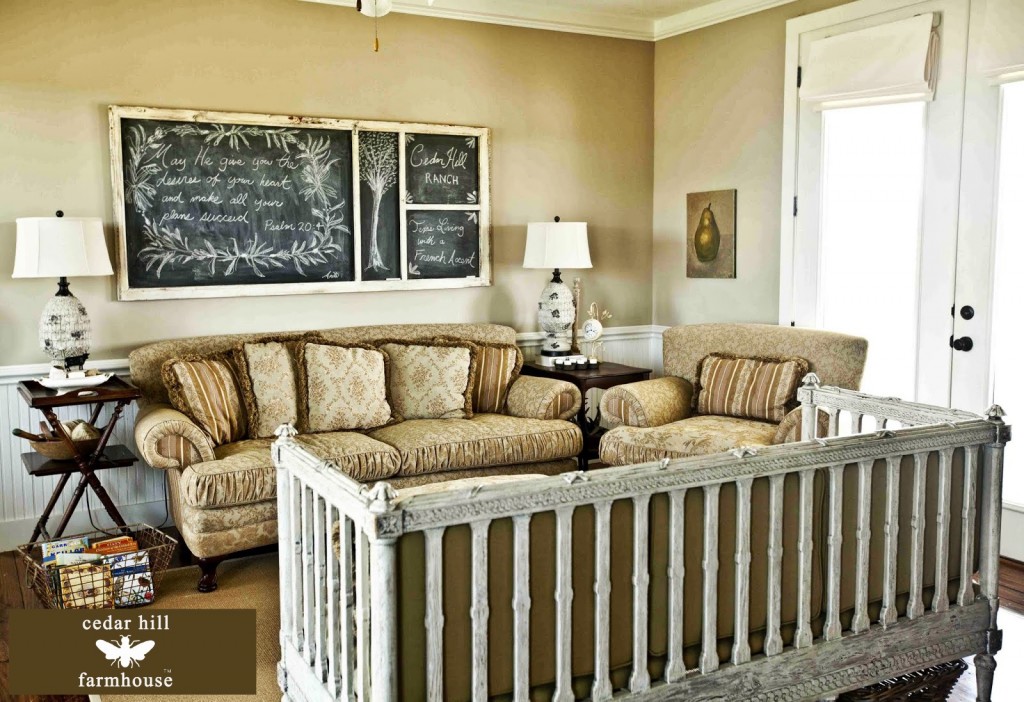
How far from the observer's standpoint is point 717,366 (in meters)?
4.88

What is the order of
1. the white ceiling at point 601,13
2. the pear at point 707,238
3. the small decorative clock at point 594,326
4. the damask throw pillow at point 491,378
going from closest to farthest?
the damask throw pillow at point 491,378 → the white ceiling at point 601,13 → the small decorative clock at point 594,326 → the pear at point 707,238

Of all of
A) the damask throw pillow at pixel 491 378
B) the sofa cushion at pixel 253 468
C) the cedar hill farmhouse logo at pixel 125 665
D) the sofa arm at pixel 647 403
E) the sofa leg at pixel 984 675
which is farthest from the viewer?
the damask throw pillow at pixel 491 378

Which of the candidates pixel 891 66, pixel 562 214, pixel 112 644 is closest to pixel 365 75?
pixel 562 214

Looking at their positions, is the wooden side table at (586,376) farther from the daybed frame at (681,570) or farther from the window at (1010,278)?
the daybed frame at (681,570)

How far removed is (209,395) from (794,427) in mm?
2540

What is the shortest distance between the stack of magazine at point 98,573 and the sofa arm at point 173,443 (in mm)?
345

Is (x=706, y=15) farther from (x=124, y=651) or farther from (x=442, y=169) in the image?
(x=124, y=651)

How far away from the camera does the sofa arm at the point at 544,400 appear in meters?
4.86

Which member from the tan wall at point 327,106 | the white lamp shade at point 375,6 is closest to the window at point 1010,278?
the tan wall at point 327,106

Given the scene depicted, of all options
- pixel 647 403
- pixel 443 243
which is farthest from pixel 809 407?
pixel 443 243

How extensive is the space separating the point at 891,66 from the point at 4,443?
14.5 feet

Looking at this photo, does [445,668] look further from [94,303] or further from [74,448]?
[94,303]

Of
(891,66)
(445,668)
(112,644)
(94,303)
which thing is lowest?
(112,644)

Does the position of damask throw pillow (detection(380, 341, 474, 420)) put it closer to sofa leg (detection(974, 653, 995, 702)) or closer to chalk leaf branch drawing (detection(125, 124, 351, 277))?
chalk leaf branch drawing (detection(125, 124, 351, 277))
